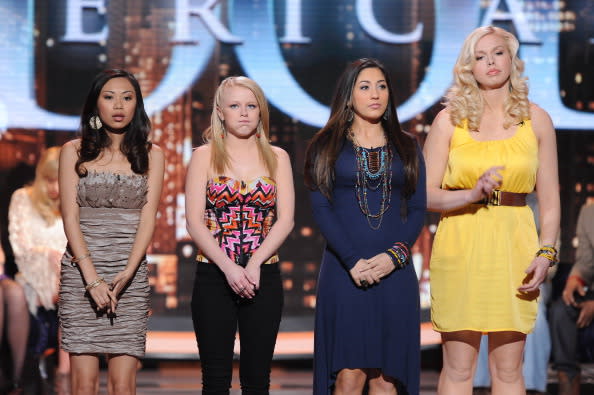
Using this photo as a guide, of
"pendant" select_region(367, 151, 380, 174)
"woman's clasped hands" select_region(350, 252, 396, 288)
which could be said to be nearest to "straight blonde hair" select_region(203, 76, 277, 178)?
"pendant" select_region(367, 151, 380, 174)

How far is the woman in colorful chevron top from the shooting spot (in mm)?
3408

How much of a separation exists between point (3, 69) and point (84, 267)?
3.14m

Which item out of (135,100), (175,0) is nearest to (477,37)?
(135,100)

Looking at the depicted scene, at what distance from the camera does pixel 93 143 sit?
3.56 metres

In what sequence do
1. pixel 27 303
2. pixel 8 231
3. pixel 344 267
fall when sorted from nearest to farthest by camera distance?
pixel 344 267
pixel 27 303
pixel 8 231

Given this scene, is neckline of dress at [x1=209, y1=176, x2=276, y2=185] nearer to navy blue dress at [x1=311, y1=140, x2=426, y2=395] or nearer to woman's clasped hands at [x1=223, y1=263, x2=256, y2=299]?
navy blue dress at [x1=311, y1=140, x2=426, y2=395]

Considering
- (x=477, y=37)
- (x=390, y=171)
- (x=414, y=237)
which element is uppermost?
(x=477, y=37)

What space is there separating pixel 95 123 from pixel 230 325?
101 centimetres

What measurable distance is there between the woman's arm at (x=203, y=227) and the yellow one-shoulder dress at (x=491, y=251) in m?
0.80

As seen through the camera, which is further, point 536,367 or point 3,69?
point 3,69

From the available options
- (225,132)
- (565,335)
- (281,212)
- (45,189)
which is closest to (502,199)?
(281,212)

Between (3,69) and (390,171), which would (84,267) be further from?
(3,69)

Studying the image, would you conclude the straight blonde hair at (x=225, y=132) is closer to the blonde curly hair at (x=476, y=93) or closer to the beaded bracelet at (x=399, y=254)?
the beaded bracelet at (x=399, y=254)

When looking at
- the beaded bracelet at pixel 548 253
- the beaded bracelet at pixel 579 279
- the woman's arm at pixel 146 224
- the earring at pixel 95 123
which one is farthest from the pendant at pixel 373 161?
the beaded bracelet at pixel 579 279
